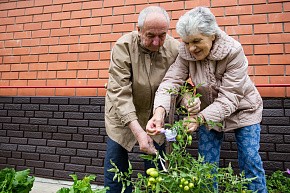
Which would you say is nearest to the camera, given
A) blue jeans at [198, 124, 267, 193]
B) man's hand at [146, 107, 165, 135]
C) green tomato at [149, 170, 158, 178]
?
green tomato at [149, 170, 158, 178]

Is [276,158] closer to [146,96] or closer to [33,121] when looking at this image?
[146,96]

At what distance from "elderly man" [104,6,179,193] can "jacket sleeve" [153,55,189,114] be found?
134 millimetres

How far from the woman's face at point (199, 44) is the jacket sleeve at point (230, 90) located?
16cm

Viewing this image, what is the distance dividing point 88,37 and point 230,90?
2.27 metres

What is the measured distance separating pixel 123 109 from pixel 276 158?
1.78 metres

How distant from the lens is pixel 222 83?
169 cm

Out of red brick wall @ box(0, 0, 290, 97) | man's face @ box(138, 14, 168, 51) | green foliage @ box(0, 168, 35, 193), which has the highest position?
red brick wall @ box(0, 0, 290, 97)

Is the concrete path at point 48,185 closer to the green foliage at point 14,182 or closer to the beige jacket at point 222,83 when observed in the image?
the green foliage at point 14,182

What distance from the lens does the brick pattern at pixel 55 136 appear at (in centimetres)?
316

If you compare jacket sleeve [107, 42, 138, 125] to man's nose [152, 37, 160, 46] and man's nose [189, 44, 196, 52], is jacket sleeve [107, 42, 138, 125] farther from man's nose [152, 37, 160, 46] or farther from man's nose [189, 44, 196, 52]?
man's nose [189, 44, 196, 52]

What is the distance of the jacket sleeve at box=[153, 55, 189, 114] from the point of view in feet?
5.53

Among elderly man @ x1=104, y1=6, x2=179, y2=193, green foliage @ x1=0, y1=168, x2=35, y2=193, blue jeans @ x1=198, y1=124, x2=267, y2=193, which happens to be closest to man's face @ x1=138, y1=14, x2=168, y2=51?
elderly man @ x1=104, y1=6, x2=179, y2=193

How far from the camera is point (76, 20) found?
3.42 metres

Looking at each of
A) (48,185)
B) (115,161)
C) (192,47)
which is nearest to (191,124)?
(192,47)
